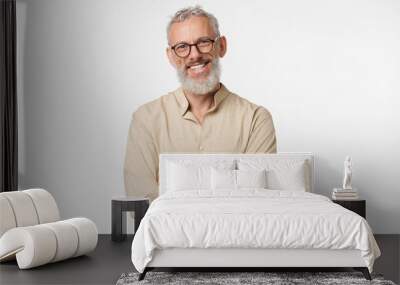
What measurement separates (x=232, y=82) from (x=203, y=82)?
12.6 inches

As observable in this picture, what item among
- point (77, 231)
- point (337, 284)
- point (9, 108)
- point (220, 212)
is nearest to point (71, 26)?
point (9, 108)

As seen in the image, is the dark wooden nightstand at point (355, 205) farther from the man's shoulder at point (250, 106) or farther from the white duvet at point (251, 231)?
the white duvet at point (251, 231)

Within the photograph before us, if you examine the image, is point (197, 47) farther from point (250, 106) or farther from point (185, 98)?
point (250, 106)

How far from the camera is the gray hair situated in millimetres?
7156

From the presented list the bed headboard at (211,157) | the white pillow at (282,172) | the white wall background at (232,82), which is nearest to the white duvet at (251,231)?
the white pillow at (282,172)

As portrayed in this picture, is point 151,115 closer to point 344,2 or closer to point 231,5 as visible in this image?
point 231,5

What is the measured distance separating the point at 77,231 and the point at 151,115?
1.94 metres

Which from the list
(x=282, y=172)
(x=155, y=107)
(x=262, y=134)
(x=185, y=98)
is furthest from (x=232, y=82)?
(x=282, y=172)

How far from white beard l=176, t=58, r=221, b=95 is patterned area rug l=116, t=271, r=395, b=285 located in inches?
98.7

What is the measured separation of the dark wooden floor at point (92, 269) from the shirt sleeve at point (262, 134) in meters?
1.57

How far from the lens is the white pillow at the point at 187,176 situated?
6457 millimetres

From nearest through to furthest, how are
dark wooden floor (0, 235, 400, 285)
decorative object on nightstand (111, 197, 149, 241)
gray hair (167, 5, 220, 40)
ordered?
dark wooden floor (0, 235, 400, 285) → decorative object on nightstand (111, 197, 149, 241) → gray hair (167, 5, 220, 40)

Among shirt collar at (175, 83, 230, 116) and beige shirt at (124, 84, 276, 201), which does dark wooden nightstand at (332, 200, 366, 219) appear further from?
shirt collar at (175, 83, 230, 116)

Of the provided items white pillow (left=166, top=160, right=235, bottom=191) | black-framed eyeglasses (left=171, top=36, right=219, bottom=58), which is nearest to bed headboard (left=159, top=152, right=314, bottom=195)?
white pillow (left=166, top=160, right=235, bottom=191)
